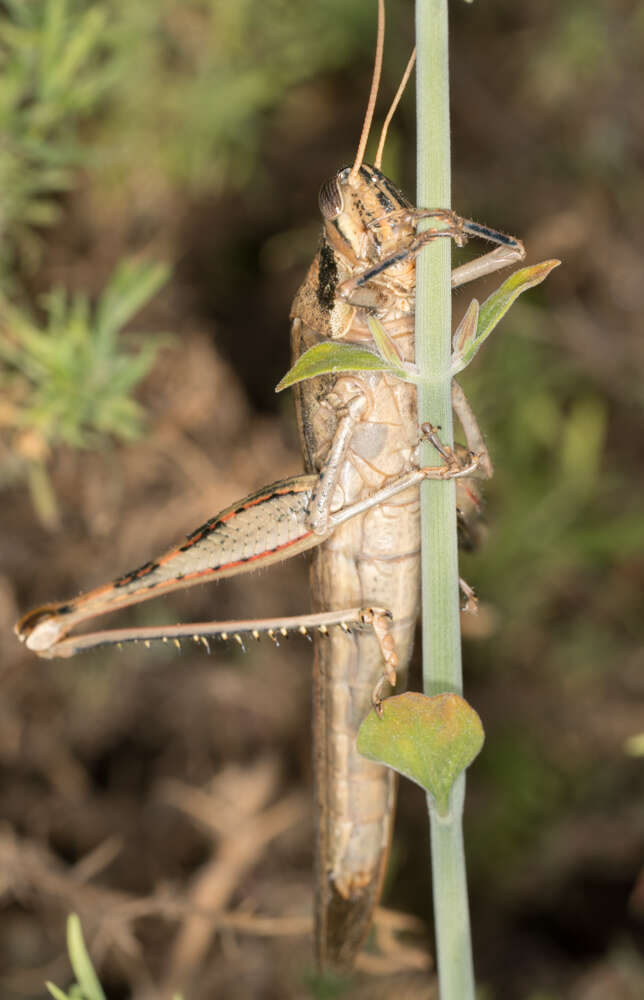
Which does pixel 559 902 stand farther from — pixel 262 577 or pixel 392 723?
pixel 392 723

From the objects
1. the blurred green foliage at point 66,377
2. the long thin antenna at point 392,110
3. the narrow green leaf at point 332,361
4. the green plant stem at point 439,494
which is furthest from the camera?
the blurred green foliage at point 66,377

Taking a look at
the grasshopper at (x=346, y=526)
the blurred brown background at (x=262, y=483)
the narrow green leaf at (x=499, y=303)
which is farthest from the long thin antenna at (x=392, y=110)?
the blurred brown background at (x=262, y=483)

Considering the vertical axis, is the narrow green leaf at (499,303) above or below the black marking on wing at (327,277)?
below

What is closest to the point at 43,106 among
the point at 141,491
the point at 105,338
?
the point at 105,338

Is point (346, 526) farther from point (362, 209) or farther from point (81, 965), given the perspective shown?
point (81, 965)

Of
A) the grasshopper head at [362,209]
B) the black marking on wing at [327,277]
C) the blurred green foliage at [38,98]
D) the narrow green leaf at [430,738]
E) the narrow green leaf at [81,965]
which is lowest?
the narrow green leaf at [81,965]

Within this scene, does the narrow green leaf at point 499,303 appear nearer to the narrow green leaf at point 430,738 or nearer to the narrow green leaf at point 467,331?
the narrow green leaf at point 467,331
